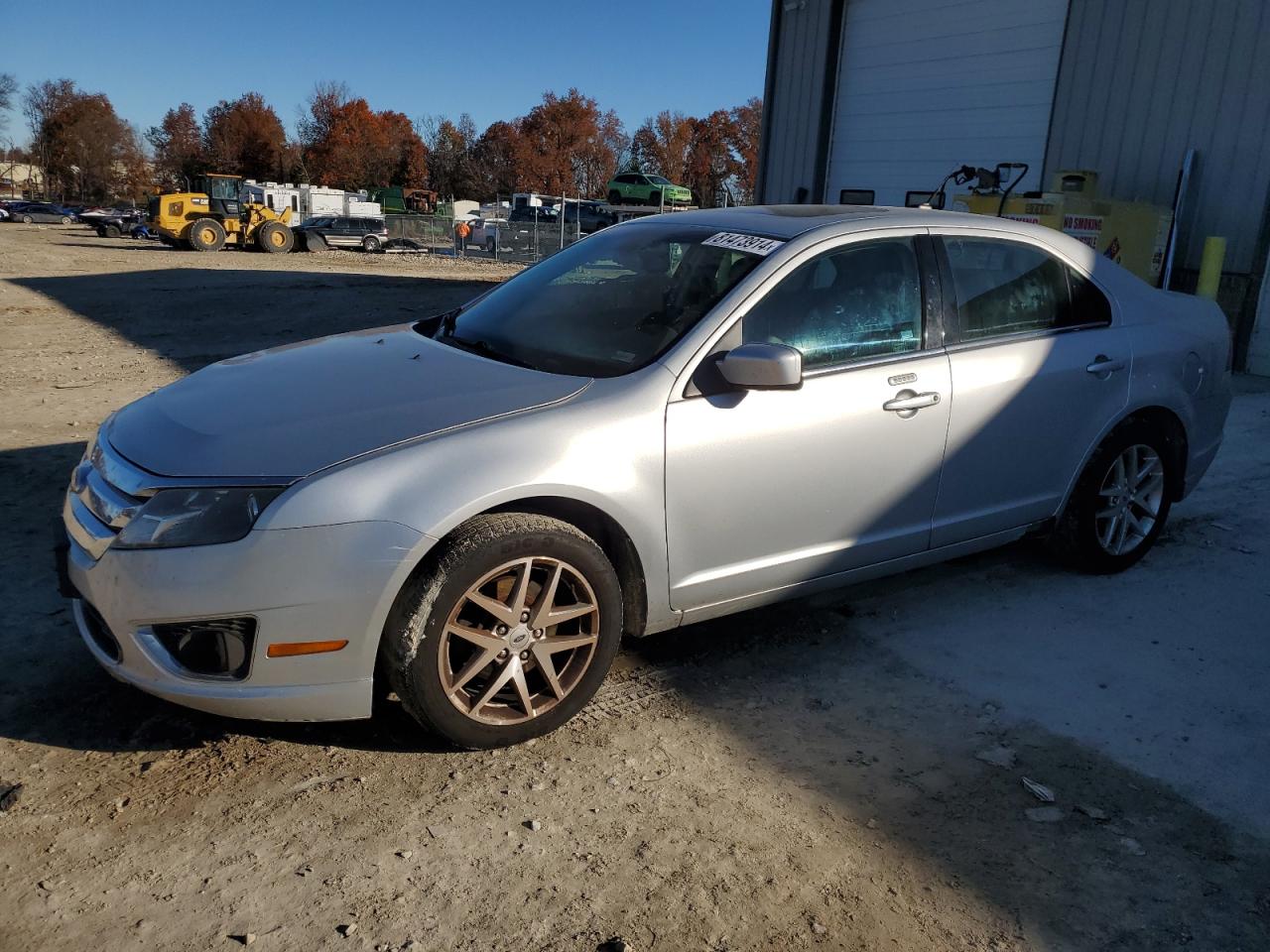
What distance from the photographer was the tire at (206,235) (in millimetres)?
29906

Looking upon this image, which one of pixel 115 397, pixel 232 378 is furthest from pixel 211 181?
pixel 232 378

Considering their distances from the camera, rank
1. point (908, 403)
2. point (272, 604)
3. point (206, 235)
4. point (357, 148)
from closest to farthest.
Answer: point (272, 604), point (908, 403), point (206, 235), point (357, 148)

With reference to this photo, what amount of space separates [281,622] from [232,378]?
115 centimetres

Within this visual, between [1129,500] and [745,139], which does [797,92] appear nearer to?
[1129,500]

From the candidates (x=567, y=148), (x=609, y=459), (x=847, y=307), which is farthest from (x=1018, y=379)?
(x=567, y=148)

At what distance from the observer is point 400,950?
7.42ft

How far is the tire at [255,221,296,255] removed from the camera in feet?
100

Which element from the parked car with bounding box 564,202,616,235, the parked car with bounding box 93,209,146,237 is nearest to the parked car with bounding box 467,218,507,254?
the parked car with bounding box 564,202,616,235

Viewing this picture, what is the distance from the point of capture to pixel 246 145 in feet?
276

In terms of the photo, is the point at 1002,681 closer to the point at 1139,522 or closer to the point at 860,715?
the point at 860,715

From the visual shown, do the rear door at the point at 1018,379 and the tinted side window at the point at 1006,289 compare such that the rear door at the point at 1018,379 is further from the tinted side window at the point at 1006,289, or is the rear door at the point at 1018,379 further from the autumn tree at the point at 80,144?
the autumn tree at the point at 80,144

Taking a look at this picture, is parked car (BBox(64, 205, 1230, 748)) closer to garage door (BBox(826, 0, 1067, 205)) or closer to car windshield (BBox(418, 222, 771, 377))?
car windshield (BBox(418, 222, 771, 377))

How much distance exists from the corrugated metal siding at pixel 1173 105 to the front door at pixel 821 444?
27.7 feet

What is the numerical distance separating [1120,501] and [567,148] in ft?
262
